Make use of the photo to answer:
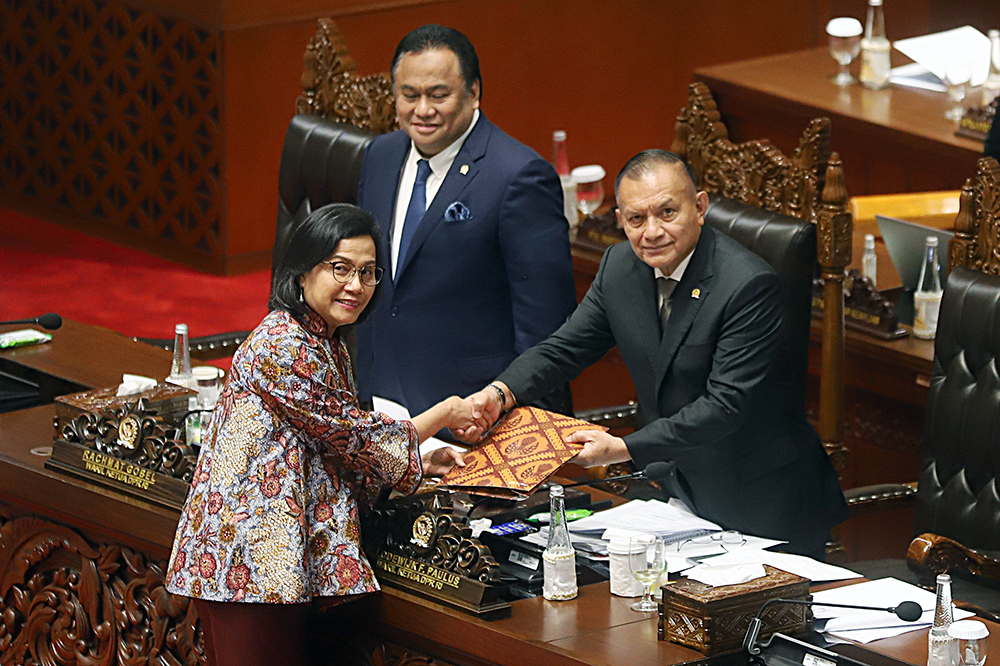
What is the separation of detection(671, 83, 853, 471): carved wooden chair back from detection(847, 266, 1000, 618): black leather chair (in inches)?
18.9

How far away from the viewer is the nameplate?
10.7 feet

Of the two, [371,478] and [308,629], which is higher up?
[371,478]

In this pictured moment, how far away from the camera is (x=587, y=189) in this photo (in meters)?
5.54

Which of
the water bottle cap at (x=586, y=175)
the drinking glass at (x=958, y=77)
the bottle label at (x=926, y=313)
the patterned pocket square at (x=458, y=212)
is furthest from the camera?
the drinking glass at (x=958, y=77)

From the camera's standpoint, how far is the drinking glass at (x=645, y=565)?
280cm

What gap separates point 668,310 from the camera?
129 inches

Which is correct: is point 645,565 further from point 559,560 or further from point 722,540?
point 722,540

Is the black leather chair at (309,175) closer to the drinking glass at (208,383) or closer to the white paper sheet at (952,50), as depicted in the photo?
the drinking glass at (208,383)

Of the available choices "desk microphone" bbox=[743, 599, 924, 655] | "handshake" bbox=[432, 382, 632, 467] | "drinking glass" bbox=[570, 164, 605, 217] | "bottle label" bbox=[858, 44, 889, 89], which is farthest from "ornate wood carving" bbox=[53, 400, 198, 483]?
"bottle label" bbox=[858, 44, 889, 89]

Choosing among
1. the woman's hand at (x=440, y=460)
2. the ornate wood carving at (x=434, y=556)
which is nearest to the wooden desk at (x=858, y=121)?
the woman's hand at (x=440, y=460)

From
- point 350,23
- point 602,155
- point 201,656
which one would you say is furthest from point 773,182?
point 602,155

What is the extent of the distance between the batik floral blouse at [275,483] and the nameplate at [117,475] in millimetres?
364

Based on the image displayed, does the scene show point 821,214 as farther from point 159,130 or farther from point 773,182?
point 159,130

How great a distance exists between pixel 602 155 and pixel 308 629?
5.32 m
